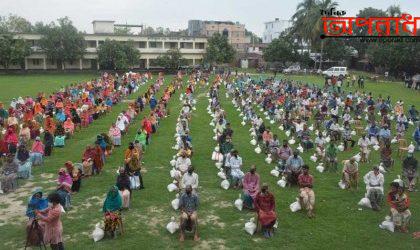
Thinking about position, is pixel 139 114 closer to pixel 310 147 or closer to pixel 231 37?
pixel 310 147

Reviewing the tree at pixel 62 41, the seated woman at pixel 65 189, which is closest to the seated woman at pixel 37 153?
the seated woman at pixel 65 189

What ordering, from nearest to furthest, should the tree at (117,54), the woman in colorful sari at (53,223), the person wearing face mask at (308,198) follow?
the woman in colorful sari at (53,223), the person wearing face mask at (308,198), the tree at (117,54)

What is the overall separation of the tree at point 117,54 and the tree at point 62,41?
336 centimetres

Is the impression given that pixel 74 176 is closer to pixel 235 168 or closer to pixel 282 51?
pixel 235 168

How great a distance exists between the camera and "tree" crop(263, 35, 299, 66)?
63.7 meters

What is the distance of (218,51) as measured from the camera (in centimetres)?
6238

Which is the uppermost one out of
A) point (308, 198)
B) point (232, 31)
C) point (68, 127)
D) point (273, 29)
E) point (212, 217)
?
point (273, 29)

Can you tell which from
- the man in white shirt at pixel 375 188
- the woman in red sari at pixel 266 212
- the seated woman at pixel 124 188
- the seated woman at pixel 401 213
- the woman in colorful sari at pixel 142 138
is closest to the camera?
the woman in red sari at pixel 266 212

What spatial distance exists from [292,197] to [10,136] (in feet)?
34.5

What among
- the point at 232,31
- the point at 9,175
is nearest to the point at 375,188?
the point at 9,175

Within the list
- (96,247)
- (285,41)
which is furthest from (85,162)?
(285,41)

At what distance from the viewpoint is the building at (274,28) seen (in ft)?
346

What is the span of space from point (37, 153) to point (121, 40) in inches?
2055

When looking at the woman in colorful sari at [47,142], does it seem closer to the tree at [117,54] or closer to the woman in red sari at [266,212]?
the woman in red sari at [266,212]
